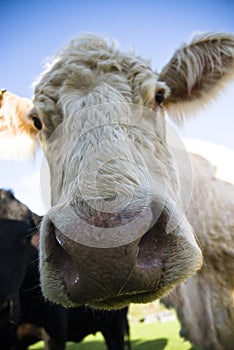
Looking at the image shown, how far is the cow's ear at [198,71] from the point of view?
3.87m

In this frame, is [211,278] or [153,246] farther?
[211,278]

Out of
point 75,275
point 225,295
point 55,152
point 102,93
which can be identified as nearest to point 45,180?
point 55,152

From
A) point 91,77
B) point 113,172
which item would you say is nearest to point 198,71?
point 91,77

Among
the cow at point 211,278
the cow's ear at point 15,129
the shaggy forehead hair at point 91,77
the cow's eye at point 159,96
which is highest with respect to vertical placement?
the shaggy forehead hair at point 91,77

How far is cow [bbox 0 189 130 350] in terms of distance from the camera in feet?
18.0

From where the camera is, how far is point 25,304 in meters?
5.83

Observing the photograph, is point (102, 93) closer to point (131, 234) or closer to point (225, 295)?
point (131, 234)

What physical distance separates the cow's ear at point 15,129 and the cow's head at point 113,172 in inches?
31.4

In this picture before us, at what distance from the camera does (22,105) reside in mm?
4352

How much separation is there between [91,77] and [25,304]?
3631 millimetres

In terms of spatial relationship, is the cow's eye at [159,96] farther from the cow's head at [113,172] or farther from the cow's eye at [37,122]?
the cow's eye at [37,122]

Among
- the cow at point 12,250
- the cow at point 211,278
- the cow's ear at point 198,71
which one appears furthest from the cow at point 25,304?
the cow's ear at point 198,71

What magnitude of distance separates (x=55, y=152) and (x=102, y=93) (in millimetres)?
558

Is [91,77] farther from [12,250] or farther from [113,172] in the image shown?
[12,250]
